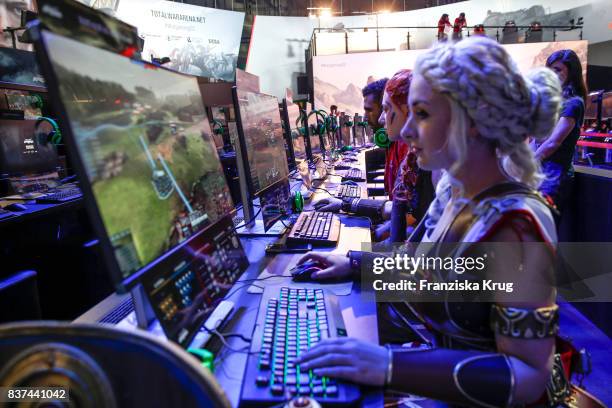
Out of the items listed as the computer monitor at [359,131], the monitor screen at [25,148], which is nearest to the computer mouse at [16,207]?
the monitor screen at [25,148]

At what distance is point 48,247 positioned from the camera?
295cm

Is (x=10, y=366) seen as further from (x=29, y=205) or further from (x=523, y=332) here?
(x=29, y=205)

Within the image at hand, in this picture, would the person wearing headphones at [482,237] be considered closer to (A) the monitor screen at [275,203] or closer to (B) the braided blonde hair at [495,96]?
(B) the braided blonde hair at [495,96]

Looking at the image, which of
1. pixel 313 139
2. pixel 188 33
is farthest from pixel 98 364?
pixel 188 33

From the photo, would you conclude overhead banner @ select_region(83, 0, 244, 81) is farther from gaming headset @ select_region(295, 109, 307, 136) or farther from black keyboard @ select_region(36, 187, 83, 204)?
gaming headset @ select_region(295, 109, 307, 136)

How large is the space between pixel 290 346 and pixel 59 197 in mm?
2800

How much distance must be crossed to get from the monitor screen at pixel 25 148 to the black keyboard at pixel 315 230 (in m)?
2.58

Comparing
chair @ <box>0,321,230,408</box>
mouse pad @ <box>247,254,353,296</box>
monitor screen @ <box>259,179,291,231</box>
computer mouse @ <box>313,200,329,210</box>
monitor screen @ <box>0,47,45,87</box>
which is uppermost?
monitor screen @ <box>0,47,45,87</box>

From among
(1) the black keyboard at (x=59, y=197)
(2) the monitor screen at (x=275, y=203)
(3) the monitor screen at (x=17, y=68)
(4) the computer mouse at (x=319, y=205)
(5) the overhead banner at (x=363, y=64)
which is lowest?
(4) the computer mouse at (x=319, y=205)

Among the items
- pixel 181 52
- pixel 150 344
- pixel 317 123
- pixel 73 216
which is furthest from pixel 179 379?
pixel 181 52

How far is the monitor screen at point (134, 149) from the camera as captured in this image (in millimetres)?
657

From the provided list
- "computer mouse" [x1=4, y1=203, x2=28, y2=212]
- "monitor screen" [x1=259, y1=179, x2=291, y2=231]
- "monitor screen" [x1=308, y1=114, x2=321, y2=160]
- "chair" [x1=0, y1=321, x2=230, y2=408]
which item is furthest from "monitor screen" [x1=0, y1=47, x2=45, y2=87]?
"chair" [x1=0, y1=321, x2=230, y2=408]

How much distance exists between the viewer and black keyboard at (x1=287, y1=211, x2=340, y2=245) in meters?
1.64

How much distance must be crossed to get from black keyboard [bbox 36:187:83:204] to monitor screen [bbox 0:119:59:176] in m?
0.33
